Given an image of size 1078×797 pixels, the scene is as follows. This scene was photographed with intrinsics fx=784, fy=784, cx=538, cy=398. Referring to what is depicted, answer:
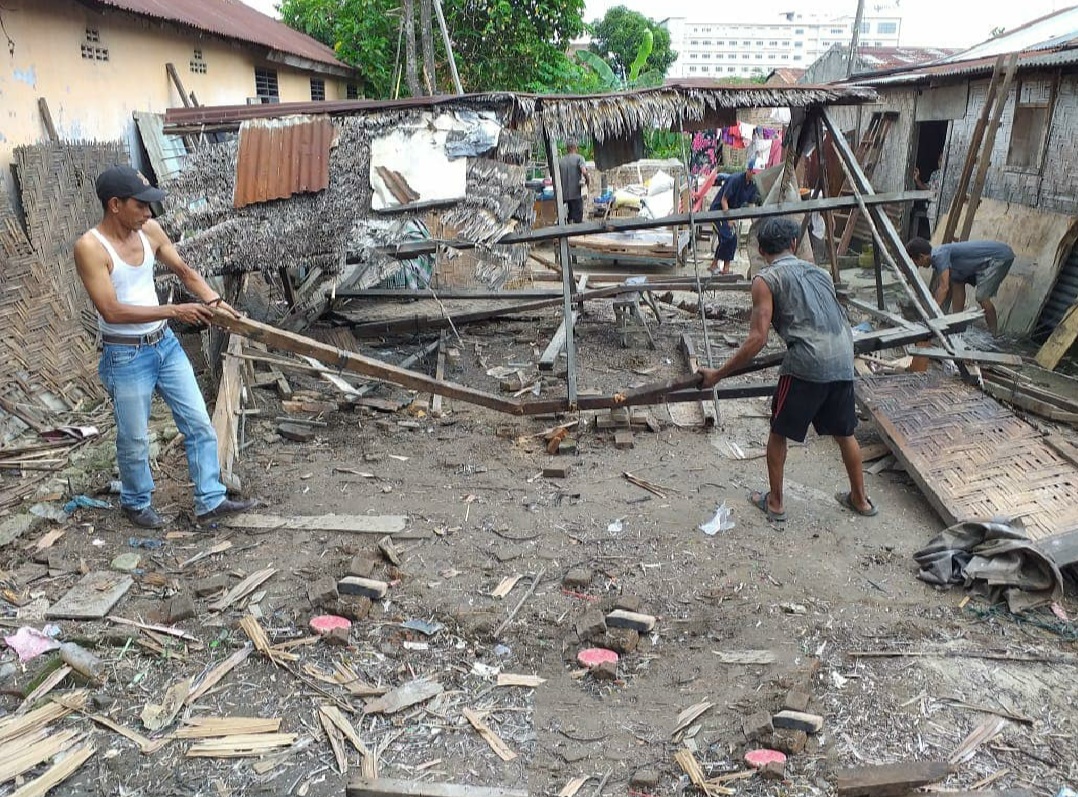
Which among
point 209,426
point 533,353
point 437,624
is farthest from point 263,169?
point 437,624

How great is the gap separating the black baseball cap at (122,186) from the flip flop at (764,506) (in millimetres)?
4001

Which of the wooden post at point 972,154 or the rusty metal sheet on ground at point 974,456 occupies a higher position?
the wooden post at point 972,154

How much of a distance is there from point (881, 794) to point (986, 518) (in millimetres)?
2365

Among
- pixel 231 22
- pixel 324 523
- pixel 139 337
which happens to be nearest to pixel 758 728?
pixel 324 523

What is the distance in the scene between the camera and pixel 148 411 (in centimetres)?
452

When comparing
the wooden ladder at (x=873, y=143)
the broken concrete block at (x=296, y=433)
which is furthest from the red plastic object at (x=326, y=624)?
the wooden ladder at (x=873, y=143)

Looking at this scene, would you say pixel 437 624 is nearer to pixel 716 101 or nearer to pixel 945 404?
pixel 945 404

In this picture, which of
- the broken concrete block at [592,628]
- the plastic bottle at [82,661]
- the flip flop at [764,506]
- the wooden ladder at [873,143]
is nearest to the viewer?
the plastic bottle at [82,661]

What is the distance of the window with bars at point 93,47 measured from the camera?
853 cm

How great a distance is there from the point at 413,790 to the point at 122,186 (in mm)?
3308

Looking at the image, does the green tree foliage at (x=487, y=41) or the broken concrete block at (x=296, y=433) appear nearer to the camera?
the broken concrete block at (x=296, y=433)

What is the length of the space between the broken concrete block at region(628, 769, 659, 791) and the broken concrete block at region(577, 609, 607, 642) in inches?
33.8

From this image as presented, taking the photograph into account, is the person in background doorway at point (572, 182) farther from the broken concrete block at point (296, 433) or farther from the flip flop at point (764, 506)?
the flip flop at point (764, 506)

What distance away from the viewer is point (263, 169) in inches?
251
